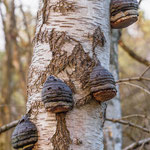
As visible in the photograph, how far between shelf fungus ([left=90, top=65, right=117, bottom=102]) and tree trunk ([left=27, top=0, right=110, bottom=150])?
0.03 m

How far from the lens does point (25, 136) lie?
1.09 m

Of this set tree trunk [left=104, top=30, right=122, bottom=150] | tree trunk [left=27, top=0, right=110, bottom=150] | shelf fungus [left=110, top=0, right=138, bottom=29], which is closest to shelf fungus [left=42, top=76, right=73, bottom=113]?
tree trunk [left=27, top=0, right=110, bottom=150]

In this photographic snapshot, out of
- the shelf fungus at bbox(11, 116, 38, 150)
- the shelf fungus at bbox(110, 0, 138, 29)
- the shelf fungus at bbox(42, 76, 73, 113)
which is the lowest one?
the shelf fungus at bbox(11, 116, 38, 150)

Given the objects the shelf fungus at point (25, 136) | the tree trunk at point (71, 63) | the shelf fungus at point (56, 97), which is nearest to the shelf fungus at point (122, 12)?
the tree trunk at point (71, 63)

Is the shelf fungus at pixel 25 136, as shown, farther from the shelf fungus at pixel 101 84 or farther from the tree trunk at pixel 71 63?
the shelf fungus at pixel 101 84

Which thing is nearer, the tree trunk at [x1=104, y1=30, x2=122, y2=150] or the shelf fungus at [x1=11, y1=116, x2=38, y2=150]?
the shelf fungus at [x1=11, y1=116, x2=38, y2=150]

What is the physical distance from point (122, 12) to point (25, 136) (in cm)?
75

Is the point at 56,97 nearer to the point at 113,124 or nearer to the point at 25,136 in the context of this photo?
the point at 25,136

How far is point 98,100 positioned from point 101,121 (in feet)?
0.31

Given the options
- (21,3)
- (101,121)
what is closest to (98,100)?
(101,121)

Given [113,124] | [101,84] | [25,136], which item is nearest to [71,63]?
[101,84]

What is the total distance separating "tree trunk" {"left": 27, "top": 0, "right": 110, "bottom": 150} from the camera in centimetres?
110

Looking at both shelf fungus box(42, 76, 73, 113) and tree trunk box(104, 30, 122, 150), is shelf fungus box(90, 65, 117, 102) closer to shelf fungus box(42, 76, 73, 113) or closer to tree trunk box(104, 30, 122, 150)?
shelf fungus box(42, 76, 73, 113)

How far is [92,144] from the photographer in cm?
113
